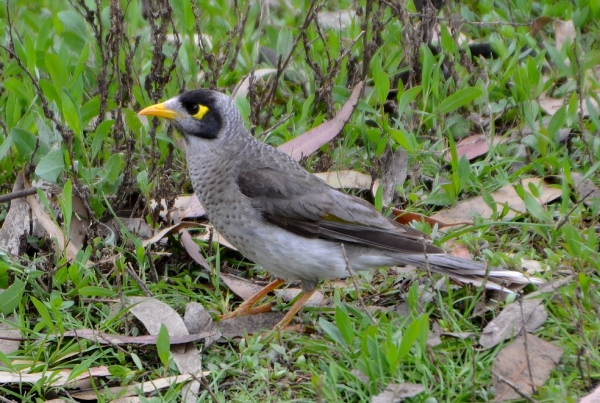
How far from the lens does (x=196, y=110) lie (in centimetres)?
657

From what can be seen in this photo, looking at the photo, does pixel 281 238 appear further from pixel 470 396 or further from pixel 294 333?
pixel 470 396

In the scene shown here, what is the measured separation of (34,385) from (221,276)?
168 centimetres

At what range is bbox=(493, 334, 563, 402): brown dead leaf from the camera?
191 inches

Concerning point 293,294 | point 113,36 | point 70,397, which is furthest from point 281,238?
point 113,36

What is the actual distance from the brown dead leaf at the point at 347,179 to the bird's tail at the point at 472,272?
149 centimetres

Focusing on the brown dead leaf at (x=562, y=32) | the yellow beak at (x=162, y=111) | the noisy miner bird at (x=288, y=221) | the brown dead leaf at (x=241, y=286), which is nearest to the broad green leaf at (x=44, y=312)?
the noisy miner bird at (x=288, y=221)

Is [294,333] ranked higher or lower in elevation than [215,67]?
lower

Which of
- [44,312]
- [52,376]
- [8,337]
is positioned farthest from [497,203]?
[8,337]

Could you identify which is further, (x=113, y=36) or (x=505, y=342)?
A: (x=113, y=36)

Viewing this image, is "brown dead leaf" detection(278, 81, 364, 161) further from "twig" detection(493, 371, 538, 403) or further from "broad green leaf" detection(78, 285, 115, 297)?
"twig" detection(493, 371, 538, 403)

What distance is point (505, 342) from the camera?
540 cm

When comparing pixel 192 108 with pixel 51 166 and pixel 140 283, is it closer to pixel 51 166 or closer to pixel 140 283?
pixel 51 166

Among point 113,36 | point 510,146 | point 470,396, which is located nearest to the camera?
point 470,396

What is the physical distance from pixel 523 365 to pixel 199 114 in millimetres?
2871
